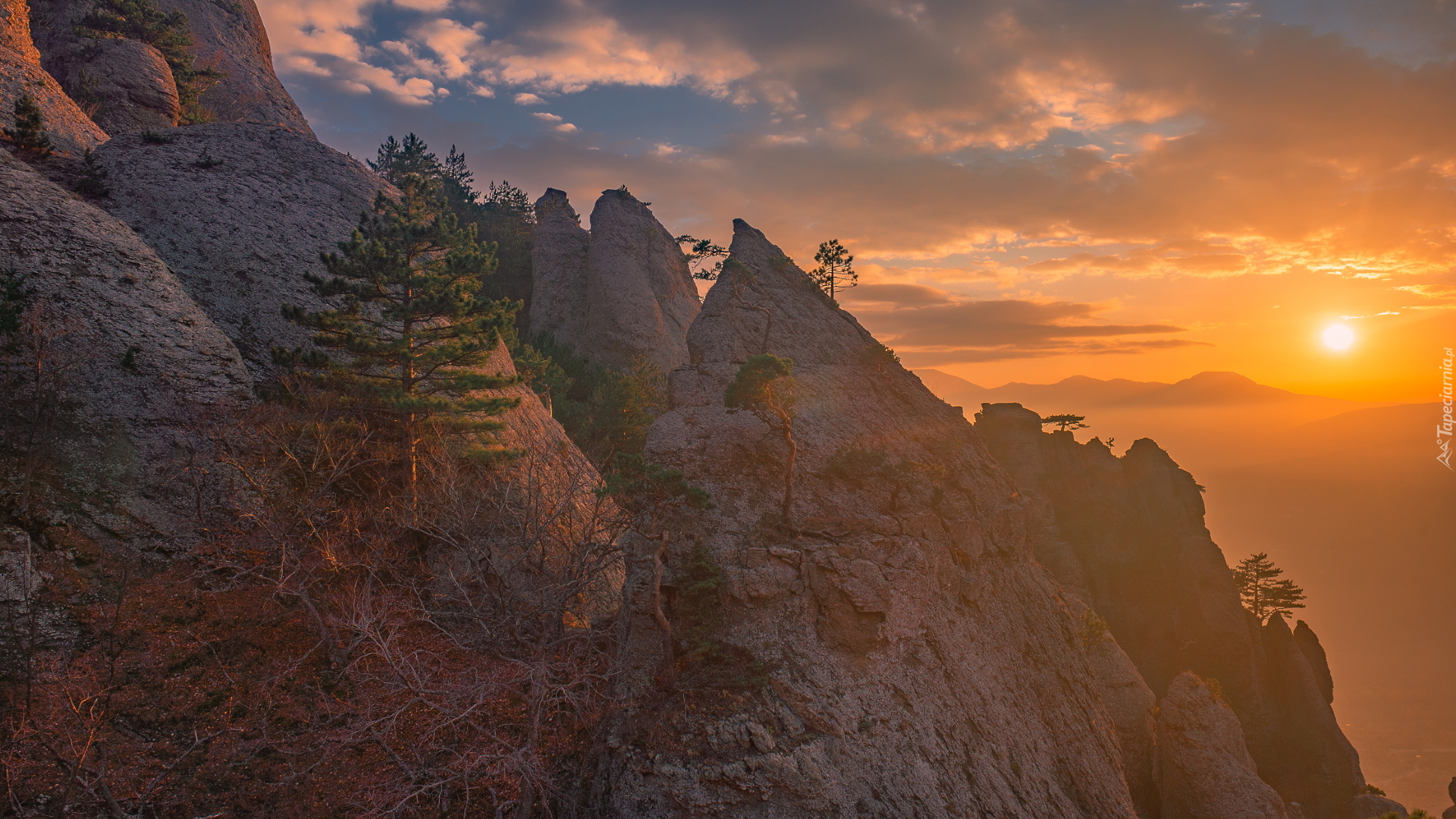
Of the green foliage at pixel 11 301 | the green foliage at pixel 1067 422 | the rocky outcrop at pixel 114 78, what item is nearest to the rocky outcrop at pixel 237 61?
the rocky outcrop at pixel 114 78

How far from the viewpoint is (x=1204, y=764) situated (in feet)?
88.1

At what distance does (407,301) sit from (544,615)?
13.4 meters

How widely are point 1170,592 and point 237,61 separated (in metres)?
100

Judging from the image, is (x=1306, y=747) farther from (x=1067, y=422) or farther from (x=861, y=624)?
(x=861, y=624)

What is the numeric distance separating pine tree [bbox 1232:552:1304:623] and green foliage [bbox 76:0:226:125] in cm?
9139

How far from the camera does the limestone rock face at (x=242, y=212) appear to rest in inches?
1091

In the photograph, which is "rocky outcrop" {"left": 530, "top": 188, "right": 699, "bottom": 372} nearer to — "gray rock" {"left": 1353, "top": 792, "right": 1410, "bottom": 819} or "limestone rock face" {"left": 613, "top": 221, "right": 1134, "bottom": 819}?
"limestone rock face" {"left": 613, "top": 221, "right": 1134, "bottom": 819}

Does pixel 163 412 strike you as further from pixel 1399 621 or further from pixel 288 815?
pixel 1399 621

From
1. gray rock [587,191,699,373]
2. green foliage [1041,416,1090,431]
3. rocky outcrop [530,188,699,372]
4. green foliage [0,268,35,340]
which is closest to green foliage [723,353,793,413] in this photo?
green foliage [0,268,35,340]

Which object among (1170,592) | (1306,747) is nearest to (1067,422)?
(1170,592)

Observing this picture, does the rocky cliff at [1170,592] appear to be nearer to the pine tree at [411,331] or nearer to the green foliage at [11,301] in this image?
the pine tree at [411,331]

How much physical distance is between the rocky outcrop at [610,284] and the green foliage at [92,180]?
3287 centimetres

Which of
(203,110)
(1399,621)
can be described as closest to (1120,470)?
(203,110)

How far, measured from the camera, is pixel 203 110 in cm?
4909
